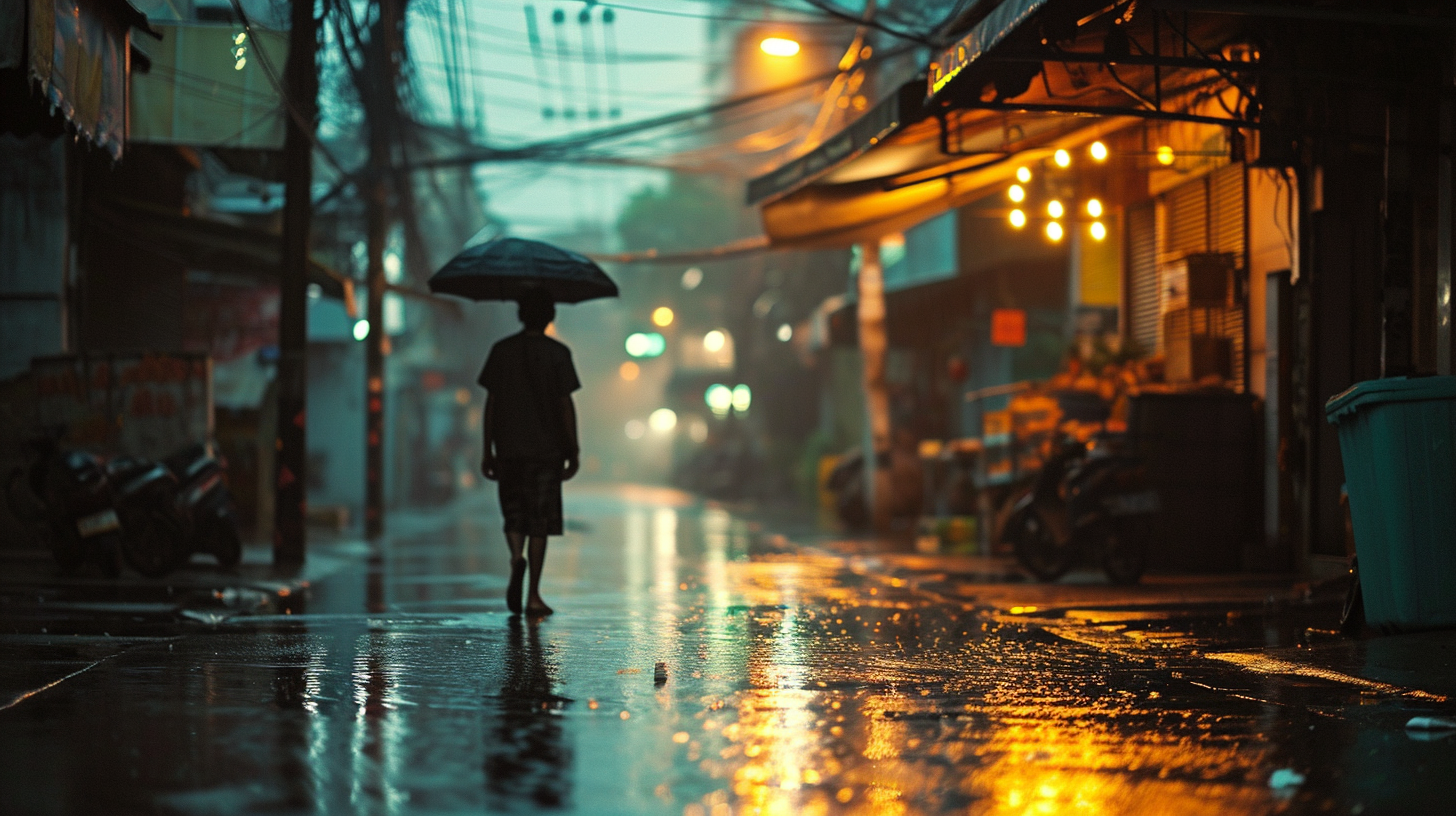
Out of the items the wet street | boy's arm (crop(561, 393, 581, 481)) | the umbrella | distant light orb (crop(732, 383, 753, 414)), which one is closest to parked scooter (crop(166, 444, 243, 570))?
the umbrella

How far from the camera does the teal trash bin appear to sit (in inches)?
306

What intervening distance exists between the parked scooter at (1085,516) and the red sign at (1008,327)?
258 inches

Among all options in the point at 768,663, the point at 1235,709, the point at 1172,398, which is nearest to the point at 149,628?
the point at 768,663

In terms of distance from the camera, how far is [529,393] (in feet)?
34.3

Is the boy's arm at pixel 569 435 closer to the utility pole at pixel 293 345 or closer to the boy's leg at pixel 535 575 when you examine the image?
the boy's leg at pixel 535 575

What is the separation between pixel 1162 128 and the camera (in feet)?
52.1

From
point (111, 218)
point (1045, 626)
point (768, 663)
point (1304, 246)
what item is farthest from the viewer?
point (111, 218)

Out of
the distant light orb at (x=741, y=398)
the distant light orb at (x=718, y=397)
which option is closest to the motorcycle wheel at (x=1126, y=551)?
the distant light orb at (x=741, y=398)

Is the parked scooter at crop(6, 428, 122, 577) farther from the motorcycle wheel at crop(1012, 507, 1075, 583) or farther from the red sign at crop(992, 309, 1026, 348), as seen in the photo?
the red sign at crop(992, 309, 1026, 348)

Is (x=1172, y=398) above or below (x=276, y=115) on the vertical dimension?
below

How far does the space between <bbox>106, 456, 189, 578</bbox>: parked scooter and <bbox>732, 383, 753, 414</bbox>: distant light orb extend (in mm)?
35501

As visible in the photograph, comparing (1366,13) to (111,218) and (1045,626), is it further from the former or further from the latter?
(111,218)

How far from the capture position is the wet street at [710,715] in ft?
15.4

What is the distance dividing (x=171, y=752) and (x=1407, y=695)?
504 centimetres
